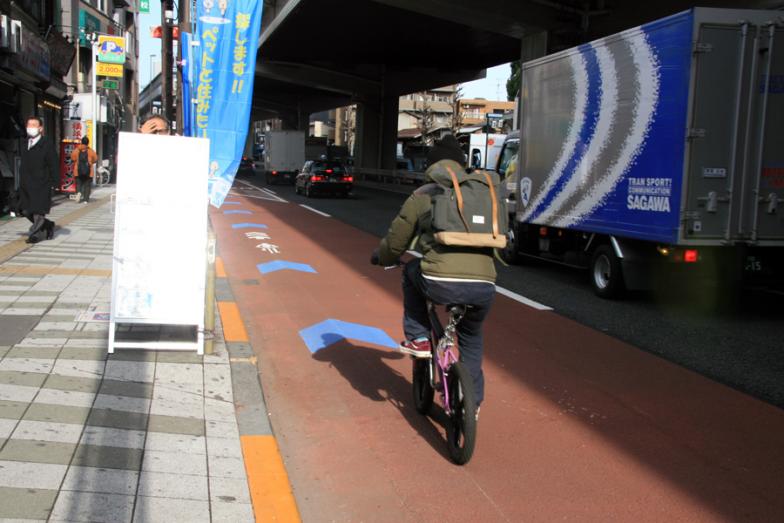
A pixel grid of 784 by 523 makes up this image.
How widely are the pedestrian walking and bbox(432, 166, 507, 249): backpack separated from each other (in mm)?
18290

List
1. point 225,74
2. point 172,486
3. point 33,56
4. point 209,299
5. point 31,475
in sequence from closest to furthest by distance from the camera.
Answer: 1. point 31,475
2. point 172,486
3. point 209,299
4. point 225,74
5. point 33,56

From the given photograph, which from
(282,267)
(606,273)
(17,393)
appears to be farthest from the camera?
Answer: (282,267)

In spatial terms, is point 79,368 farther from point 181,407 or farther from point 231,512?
point 231,512

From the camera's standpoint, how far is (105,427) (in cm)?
433

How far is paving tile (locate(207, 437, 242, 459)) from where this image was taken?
13.8 ft

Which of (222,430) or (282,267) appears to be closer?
(222,430)

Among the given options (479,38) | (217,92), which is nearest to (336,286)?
(217,92)

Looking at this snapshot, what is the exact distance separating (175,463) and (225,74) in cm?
384

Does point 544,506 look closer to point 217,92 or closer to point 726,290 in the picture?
point 217,92

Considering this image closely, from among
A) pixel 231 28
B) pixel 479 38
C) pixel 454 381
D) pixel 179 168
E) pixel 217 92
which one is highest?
pixel 479 38

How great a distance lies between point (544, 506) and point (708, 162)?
19.1 feet

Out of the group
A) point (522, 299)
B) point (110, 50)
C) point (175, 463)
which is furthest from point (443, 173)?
point (110, 50)

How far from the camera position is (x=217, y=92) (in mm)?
6605

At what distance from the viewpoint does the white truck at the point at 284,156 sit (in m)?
45.8
